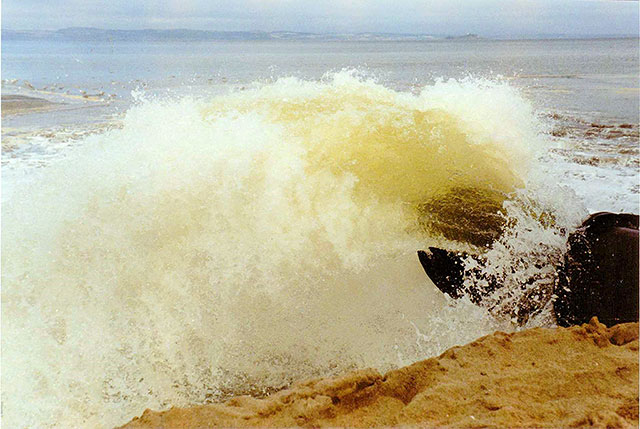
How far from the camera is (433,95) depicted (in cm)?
355

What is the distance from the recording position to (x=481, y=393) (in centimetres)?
189

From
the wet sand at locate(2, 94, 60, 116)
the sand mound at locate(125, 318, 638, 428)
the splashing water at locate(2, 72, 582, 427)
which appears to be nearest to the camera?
the sand mound at locate(125, 318, 638, 428)

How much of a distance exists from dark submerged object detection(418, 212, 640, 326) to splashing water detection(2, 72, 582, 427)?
11 cm

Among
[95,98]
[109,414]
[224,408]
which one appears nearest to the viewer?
[224,408]

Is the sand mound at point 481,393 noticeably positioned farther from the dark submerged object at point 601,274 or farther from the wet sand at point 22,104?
the wet sand at point 22,104

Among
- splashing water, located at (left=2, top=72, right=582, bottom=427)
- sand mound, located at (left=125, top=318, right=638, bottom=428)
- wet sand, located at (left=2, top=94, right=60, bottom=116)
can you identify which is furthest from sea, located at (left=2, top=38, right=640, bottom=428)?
wet sand, located at (left=2, top=94, right=60, bottom=116)

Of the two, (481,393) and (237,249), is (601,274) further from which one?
(237,249)

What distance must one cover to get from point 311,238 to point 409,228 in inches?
25.5

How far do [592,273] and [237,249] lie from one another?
2132 mm

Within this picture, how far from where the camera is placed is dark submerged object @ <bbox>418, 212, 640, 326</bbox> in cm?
263

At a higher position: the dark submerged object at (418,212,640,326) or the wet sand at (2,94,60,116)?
the dark submerged object at (418,212,640,326)

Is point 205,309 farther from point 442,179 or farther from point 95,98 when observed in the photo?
point 95,98

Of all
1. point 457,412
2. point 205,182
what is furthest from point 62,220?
point 457,412

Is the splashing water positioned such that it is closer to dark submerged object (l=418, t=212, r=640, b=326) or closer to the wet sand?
dark submerged object (l=418, t=212, r=640, b=326)
